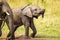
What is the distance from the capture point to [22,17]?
41.8 feet

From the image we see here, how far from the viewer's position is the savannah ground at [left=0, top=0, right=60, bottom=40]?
43.0 ft

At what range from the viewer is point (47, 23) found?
1537 cm

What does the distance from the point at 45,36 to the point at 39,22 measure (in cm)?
241

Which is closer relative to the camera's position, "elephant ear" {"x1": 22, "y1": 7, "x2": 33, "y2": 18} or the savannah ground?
"elephant ear" {"x1": 22, "y1": 7, "x2": 33, "y2": 18}

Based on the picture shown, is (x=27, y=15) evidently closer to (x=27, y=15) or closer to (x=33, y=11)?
(x=27, y=15)

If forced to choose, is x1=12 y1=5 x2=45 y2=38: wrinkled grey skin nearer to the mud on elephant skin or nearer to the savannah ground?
the mud on elephant skin

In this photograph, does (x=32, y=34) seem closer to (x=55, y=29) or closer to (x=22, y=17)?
(x=22, y=17)

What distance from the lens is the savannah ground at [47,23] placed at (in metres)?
13.1

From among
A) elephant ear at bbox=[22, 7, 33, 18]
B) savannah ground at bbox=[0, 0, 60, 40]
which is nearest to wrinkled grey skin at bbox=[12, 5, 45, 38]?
elephant ear at bbox=[22, 7, 33, 18]

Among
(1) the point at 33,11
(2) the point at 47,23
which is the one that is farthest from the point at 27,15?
(2) the point at 47,23

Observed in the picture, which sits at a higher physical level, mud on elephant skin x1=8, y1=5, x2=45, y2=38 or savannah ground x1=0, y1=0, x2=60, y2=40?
mud on elephant skin x1=8, y1=5, x2=45, y2=38

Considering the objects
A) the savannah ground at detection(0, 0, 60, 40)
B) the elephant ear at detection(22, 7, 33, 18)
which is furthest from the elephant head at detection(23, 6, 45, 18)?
the savannah ground at detection(0, 0, 60, 40)

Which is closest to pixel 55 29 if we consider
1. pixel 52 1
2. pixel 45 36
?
pixel 45 36

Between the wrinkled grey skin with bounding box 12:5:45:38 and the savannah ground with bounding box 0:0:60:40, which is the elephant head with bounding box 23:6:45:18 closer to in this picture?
the wrinkled grey skin with bounding box 12:5:45:38
